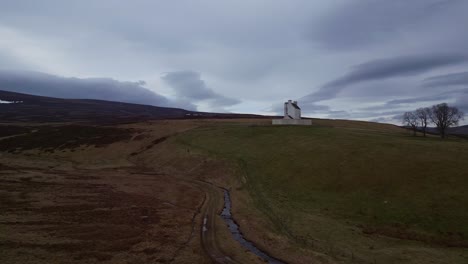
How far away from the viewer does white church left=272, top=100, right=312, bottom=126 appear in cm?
8456

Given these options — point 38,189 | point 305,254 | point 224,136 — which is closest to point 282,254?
point 305,254

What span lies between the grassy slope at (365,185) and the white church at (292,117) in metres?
27.5

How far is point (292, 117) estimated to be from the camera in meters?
88.1

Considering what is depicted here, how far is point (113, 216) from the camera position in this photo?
93.5ft

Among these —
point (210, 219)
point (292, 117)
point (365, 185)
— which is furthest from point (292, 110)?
point (210, 219)

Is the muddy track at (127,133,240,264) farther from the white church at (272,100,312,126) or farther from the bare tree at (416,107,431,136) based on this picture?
the bare tree at (416,107,431,136)

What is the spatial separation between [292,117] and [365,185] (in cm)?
5287

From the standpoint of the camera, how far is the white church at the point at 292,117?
84.6 m

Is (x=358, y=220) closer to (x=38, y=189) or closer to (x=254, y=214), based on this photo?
(x=254, y=214)

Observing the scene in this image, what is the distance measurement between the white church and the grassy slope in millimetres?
27478

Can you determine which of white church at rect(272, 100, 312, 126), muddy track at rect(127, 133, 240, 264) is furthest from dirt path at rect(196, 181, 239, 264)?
white church at rect(272, 100, 312, 126)

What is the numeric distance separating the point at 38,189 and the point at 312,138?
42.1m

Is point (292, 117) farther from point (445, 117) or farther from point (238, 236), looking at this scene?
point (238, 236)

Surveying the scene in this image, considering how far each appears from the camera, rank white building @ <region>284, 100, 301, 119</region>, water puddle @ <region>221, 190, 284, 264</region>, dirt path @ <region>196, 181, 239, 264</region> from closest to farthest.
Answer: dirt path @ <region>196, 181, 239, 264</region>, water puddle @ <region>221, 190, 284, 264</region>, white building @ <region>284, 100, 301, 119</region>
